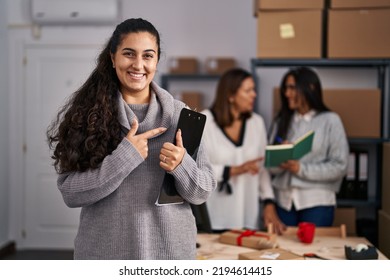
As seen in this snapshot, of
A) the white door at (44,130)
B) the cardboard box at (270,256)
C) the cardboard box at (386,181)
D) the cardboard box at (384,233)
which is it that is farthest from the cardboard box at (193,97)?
the cardboard box at (270,256)

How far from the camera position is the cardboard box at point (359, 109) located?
273 cm

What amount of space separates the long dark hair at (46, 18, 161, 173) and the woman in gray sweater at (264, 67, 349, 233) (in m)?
1.26

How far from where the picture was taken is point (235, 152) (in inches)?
86.4

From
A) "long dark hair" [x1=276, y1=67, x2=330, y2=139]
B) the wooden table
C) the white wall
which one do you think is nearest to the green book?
"long dark hair" [x1=276, y1=67, x2=330, y2=139]

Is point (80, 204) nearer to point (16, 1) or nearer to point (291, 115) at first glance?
point (16, 1)

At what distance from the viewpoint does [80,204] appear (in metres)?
1.08

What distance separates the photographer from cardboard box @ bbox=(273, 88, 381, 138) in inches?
108

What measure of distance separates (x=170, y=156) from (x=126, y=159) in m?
0.08

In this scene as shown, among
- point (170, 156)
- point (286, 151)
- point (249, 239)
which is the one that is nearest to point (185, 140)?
point (170, 156)

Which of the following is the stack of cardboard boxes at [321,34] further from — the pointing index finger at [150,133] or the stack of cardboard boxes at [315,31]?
the pointing index finger at [150,133]

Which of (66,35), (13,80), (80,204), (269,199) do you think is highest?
(66,35)

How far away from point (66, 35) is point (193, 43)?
1792 millimetres

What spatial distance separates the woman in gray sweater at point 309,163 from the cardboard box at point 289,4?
292 mm

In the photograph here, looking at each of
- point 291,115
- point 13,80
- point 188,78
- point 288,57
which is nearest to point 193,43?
point 188,78
